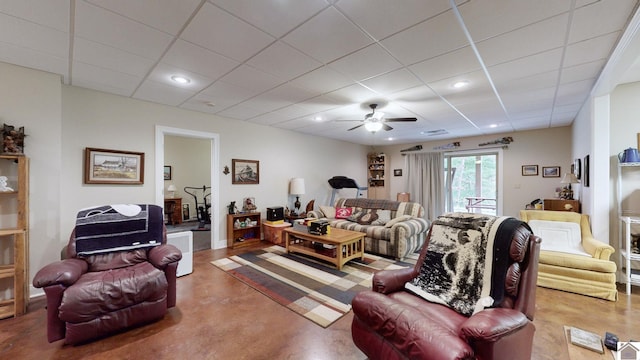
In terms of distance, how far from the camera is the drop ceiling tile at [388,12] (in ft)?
5.34

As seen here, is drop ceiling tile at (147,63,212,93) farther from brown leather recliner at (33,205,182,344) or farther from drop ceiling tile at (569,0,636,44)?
drop ceiling tile at (569,0,636,44)

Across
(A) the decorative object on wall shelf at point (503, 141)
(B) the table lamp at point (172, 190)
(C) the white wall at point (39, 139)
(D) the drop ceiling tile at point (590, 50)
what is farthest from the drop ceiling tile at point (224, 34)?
(A) the decorative object on wall shelf at point (503, 141)

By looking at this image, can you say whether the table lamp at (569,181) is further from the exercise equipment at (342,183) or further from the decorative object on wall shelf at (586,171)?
the exercise equipment at (342,183)

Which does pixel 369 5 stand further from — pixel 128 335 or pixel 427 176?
pixel 427 176

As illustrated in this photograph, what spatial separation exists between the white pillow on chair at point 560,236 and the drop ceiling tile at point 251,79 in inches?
154

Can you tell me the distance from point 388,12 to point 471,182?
6.69 meters

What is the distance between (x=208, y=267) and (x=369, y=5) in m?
3.69

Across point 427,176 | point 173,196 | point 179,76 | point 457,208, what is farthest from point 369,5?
point 173,196

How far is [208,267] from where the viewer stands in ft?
11.8

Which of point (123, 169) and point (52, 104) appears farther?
point (123, 169)

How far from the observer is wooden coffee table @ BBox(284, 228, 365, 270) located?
3.49 meters

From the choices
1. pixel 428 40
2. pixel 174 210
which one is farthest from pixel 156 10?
pixel 174 210

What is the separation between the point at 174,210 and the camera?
7.01 metres

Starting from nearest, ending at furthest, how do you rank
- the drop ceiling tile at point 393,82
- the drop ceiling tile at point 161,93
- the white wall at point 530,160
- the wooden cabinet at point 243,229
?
the drop ceiling tile at point 393,82, the drop ceiling tile at point 161,93, the wooden cabinet at point 243,229, the white wall at point 530,160
